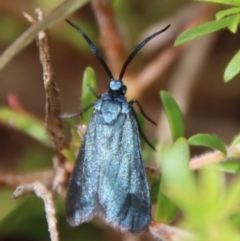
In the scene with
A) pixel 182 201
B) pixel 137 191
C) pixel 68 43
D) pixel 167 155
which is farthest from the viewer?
pixel 68 43

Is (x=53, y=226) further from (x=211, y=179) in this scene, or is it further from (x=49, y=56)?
(x=211, y=179)

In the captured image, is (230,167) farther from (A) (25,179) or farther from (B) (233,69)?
(A) (25,179)

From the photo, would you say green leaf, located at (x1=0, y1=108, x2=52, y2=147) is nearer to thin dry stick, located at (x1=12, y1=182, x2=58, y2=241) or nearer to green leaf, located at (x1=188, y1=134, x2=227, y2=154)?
thin dry stick, located at (x1=12, y1=182, x2=58, y2=241)

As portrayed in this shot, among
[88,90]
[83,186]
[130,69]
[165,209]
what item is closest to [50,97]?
[88,90]

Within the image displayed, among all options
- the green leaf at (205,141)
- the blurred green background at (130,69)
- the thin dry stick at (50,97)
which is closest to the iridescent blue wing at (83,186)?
the thin dry stick at (50,97)

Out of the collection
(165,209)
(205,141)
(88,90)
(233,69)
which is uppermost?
(88,90)

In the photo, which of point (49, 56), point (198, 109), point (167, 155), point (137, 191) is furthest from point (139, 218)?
point (198, 109)

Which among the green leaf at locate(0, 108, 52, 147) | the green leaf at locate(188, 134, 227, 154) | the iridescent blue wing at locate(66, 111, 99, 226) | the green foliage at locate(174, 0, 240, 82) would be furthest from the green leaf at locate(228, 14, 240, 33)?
the green leaf at locate(0, 108, 52, 147)
